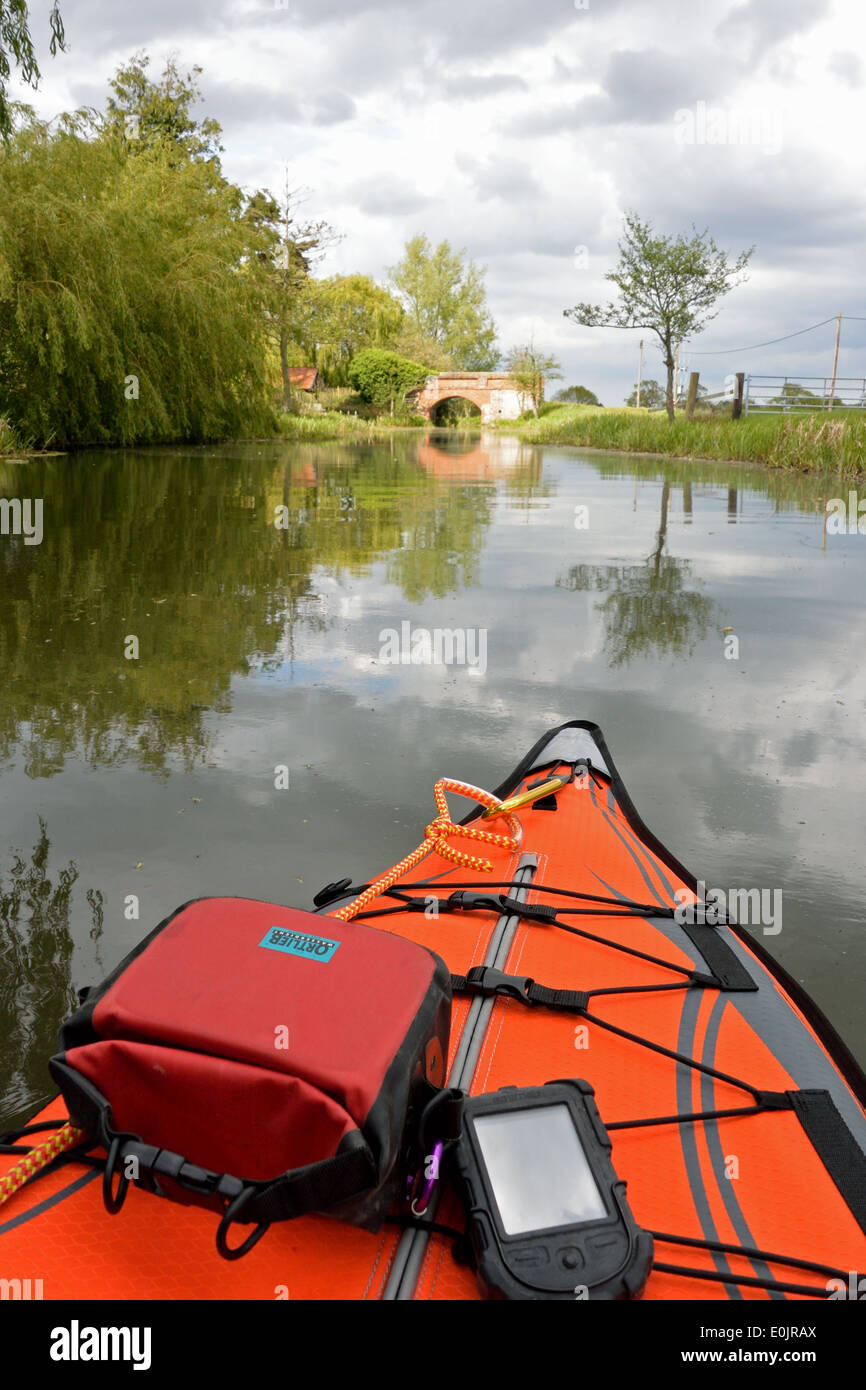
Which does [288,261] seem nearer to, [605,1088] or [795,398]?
[795,398]

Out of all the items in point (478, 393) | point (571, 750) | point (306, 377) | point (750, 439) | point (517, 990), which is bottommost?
point (517, 990)

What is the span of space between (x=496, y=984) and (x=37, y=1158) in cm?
79

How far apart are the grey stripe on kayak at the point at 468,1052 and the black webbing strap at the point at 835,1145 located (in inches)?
20.4

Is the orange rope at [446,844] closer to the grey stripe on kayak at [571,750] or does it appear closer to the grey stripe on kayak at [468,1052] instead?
the grey stripe on kayak at [468,1052]

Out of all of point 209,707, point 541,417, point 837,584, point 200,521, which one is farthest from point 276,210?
point 209,707

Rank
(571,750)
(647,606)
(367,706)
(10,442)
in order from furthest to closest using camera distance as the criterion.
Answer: (10,442) < (647,606) < (367,706) < (571,750)

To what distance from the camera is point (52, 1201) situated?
1.27 meters

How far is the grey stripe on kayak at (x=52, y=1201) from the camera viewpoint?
1.24 metres

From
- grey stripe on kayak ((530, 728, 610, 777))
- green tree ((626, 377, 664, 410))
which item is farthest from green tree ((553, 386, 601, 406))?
grey stripe on kayak ((530, 728, 610, 777))

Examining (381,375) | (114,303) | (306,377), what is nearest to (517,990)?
(114,303)

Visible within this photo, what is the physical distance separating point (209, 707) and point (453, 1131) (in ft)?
10.4

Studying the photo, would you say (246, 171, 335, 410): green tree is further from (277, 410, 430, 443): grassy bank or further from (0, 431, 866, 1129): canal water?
(0, 431, 866, 1129): canal water

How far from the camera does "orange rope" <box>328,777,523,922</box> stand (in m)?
2.21

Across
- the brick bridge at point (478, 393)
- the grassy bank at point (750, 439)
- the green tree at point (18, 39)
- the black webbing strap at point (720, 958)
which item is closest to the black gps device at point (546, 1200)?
the black webbing strap at point (720, 958)
